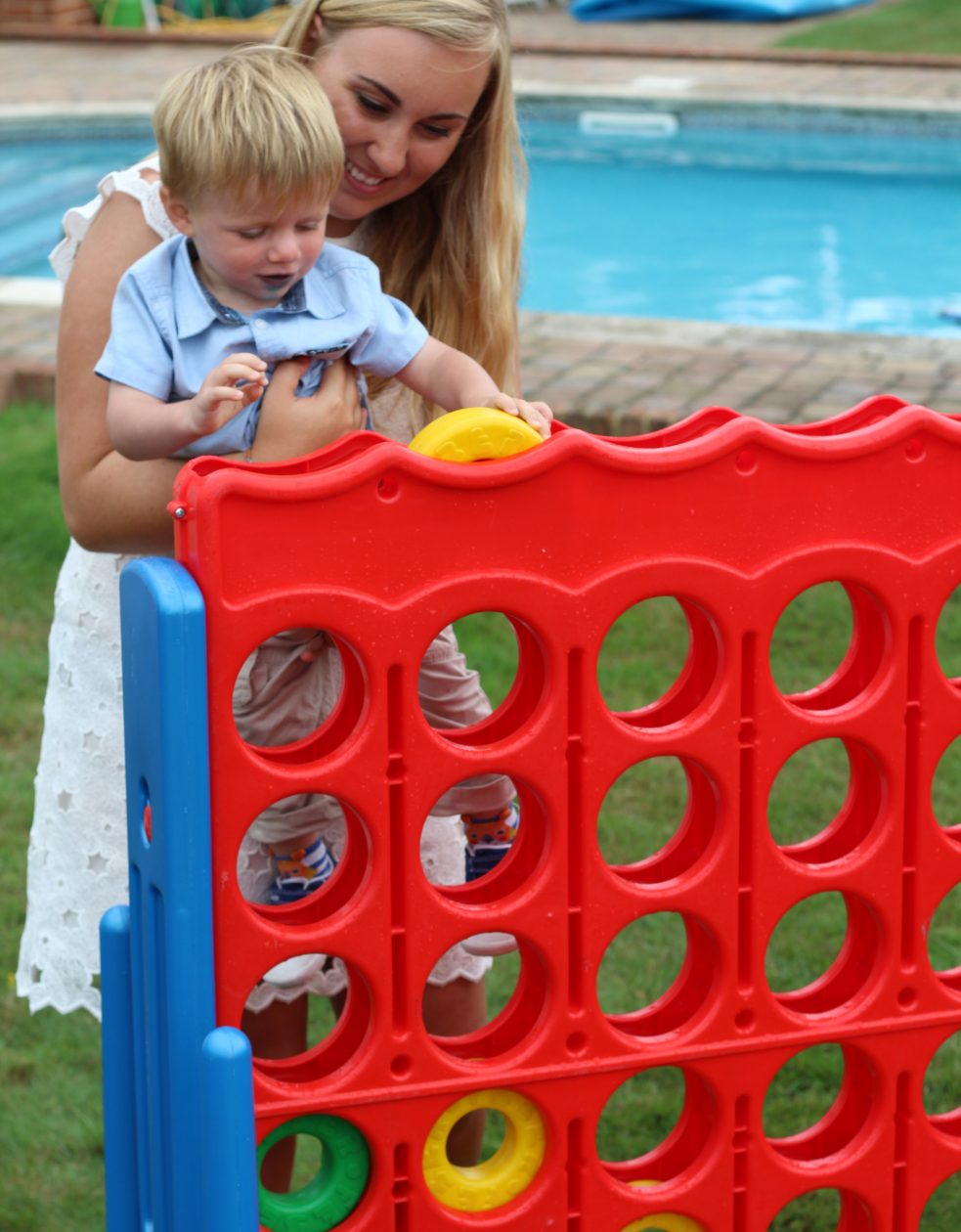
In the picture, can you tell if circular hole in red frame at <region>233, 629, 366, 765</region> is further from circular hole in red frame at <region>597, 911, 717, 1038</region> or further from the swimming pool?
the swimming pool

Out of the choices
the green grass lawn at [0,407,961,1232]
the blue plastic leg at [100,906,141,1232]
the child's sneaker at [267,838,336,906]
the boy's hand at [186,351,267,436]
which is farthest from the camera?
the green grass lawn at [0,407,961,1232]

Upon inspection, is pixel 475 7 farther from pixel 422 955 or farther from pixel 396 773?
pixel 422 955

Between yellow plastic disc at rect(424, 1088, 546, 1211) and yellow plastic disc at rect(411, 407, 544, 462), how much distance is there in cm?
70

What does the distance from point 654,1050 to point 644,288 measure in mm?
9200

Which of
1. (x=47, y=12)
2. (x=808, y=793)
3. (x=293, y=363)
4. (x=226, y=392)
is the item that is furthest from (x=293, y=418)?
(x=47, y=12)

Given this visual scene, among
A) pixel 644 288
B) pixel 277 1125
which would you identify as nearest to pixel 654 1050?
pixel 277 1125

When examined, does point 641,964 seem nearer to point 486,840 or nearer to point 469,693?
point 486,840

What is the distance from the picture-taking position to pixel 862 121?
1317 cm

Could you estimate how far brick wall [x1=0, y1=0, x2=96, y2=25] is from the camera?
16.9 meters

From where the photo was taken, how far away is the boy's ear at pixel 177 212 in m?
2.02

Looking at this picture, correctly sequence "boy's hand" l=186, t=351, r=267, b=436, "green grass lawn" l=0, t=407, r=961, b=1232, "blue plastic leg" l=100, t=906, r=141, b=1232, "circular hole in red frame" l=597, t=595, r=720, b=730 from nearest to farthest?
"boy's hand" l=186, t=351, r=267, b=436 → "blue plastic leg" l=100, t=906, r=141, b=1232 → "green grass lawn" l=0, t=407, r=961, b=1232 → "circular hole in red frame" l=597, t=595, r=720, b=730

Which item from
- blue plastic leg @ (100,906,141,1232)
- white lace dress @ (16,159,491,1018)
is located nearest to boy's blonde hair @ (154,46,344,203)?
white lace dress @ (16,159,491,1018)

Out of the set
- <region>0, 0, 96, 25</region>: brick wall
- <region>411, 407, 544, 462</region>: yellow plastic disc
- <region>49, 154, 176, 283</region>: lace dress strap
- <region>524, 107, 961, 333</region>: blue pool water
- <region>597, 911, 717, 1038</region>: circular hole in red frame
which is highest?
<region>0, 0, 96, 25</region>: brick wall

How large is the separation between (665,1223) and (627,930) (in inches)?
57.5
